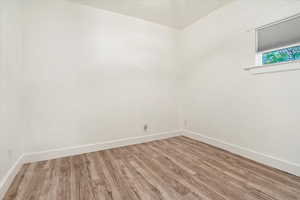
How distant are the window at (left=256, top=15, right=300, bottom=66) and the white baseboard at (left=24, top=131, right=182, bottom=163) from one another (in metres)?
2.34

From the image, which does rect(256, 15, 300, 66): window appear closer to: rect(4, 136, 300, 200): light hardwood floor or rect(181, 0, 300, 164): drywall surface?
rect(181, 0, 300, 164): drywall surface

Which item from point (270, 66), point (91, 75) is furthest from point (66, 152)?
point (270, 66)

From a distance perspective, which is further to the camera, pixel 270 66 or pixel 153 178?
pixel 270 66

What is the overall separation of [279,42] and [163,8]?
1.97 metres

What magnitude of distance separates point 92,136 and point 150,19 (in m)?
2.71

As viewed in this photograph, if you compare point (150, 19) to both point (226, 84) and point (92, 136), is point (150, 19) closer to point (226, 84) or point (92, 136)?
point (226, 84)

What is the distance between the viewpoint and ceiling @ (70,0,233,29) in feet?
8.11

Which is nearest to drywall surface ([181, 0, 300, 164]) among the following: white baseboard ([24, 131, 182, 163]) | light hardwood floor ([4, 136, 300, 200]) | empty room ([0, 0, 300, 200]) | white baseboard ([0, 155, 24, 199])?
empty room ([0, 0, 300, 200])

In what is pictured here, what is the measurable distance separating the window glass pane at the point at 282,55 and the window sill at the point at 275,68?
15cm

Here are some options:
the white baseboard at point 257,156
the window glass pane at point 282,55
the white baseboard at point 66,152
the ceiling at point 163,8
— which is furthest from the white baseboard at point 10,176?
the window glass pane at point 282,55

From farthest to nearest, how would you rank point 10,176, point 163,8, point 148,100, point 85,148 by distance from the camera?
point 148,100, point 163,8, point 85,148, point 10,176

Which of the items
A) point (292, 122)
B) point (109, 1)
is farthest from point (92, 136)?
point (292, 122)

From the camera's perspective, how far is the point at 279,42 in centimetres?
190

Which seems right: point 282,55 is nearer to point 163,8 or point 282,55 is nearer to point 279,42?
point 279,42
